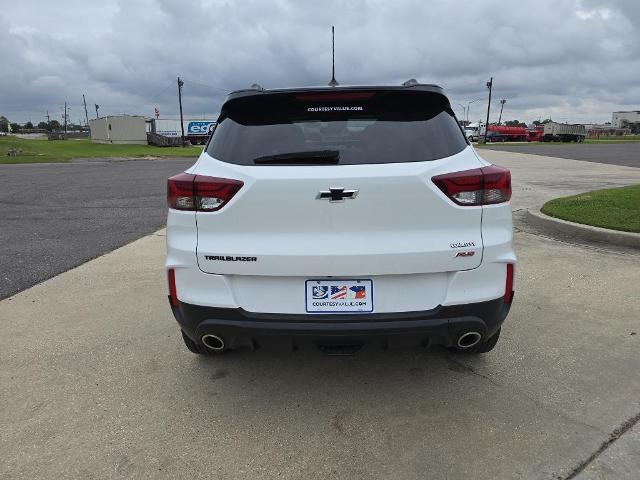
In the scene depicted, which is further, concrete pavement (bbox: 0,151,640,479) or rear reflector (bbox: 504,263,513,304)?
rear reflector (bbox: 504,263,513,304)

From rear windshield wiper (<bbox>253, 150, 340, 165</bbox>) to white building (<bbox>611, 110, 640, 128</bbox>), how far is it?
480 feet

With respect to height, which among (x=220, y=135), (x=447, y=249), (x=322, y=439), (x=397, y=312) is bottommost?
(x=322, y=439)

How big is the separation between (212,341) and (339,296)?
0.77 meters

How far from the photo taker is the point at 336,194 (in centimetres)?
247

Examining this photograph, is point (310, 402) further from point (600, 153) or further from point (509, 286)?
point (600, 153)

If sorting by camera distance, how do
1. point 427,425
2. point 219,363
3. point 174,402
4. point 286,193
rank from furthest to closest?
point 219,363, point 174,402, point 427,425, point 286,193

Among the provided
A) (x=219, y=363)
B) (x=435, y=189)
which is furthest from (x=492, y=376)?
(x=219, y=363)

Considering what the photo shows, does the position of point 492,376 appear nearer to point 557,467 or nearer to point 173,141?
point 557,467

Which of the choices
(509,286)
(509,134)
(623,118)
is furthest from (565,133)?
(623,118)

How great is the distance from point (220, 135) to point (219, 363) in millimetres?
1573

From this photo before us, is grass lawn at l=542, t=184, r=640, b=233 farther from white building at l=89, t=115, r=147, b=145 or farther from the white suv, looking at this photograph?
white building at l=89, t=115, r=147, b=145

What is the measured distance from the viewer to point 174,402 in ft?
9.69

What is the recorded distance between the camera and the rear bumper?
→ 8.31ft

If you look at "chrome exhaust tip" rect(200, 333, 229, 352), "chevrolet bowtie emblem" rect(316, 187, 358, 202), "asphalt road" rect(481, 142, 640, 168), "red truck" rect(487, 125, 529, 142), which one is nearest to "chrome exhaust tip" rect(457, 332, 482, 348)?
"chevrolet bowtie emblem" rect(316, 187, 358, 202)
